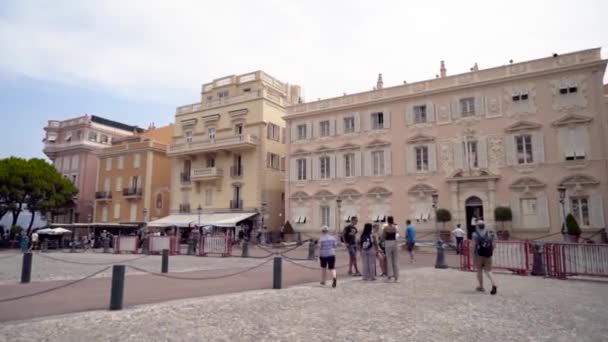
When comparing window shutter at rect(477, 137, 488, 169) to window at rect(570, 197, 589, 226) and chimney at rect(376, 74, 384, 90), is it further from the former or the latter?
chimney at rect(376, 74, 384, 90)

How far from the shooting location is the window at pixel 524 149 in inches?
1013

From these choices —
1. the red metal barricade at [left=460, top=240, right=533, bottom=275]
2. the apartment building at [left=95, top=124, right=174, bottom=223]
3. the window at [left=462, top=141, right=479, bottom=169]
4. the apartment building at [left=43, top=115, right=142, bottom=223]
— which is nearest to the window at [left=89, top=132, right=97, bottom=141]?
the apartment building at [left=43, top=115, right=142, bottom=223]

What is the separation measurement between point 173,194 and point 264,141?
425 inches

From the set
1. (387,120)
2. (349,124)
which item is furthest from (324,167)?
(387,120)

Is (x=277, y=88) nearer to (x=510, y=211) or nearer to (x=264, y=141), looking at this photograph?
(x=264, y=141)

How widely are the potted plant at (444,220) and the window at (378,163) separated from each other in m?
5.08

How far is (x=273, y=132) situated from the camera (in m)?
37.7

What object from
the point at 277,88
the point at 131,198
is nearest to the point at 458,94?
the point at 277,88

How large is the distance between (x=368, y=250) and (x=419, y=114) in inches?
768

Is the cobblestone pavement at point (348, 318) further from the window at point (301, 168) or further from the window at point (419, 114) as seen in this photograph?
the window at point (301, 168)

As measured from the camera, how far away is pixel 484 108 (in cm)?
2719

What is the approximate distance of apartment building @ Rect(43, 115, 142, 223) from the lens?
47844 mm

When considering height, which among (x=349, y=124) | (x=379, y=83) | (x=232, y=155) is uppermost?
(x=379, y=83)

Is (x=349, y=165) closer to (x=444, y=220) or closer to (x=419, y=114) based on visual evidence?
(x=419, y=114)
